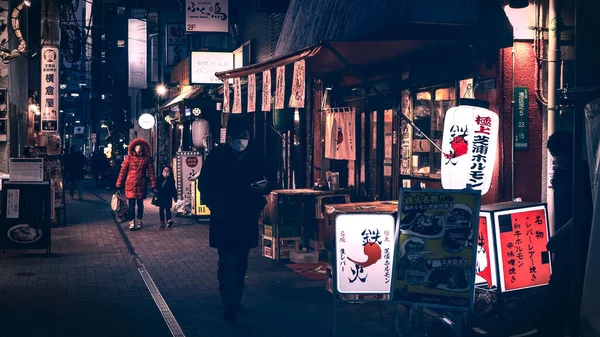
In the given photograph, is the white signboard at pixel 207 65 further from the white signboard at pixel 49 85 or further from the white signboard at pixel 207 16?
the white signboard at pixel 49 85

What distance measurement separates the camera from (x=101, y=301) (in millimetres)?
9742

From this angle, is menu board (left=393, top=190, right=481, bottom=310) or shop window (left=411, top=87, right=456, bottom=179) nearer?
menu board (left=393, top=190, right=481, bottom=310)

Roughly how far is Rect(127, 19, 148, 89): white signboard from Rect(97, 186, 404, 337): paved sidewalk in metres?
24.8

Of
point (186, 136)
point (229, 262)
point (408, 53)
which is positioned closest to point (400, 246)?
point (229, 262)

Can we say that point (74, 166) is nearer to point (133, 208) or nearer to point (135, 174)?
point (133, 208)

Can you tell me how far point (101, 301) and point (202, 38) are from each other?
21858 mm

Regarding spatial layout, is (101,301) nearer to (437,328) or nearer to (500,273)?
(437,328)

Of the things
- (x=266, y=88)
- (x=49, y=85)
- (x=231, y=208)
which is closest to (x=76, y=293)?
(x=231, y=208)

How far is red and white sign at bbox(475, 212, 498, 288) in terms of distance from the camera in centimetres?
742

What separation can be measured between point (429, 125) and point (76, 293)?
5.96 metres

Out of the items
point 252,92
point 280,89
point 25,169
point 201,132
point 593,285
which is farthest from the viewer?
point 201,132

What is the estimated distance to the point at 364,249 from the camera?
845 centimetres

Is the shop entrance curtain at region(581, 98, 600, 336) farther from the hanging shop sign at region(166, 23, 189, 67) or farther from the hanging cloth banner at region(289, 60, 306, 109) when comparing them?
the hanging shop sign at region(166, 23, 189, 67)

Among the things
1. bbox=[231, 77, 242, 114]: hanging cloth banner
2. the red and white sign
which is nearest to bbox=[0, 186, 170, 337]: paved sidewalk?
the red and white sign
